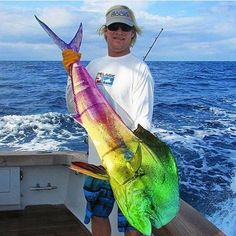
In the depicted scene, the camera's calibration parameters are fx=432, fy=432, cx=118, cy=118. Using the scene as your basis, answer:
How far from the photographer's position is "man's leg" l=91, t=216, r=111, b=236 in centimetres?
198

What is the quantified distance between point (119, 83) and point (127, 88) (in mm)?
43

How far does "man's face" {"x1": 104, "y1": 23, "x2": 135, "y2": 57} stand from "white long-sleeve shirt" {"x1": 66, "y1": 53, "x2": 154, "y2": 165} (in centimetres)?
3

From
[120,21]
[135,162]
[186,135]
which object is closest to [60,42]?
[120,21]

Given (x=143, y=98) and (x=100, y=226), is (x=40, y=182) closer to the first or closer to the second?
(x=100, y=226)

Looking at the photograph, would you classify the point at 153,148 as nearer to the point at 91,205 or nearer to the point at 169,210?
the point at 169,210

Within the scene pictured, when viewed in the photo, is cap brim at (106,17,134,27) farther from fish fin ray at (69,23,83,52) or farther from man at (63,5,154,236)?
fish fin ray at (69,23,83,52)

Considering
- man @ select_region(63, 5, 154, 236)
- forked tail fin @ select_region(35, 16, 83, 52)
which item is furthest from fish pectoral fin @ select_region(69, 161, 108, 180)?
forked tail fin @ select_region(35, 16, 83, 52)

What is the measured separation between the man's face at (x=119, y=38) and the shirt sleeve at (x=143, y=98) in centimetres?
15

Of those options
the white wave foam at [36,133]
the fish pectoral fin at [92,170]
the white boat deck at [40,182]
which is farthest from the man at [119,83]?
the white wave foam at [36,133]

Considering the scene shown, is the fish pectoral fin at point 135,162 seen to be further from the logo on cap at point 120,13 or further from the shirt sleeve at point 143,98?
the logo on cap at point 120,13

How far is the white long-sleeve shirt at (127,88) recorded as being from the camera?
5.61 feet

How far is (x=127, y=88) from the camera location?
179 centimetres

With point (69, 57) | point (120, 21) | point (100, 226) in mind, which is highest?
point (120, 21)

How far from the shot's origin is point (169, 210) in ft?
3.92
